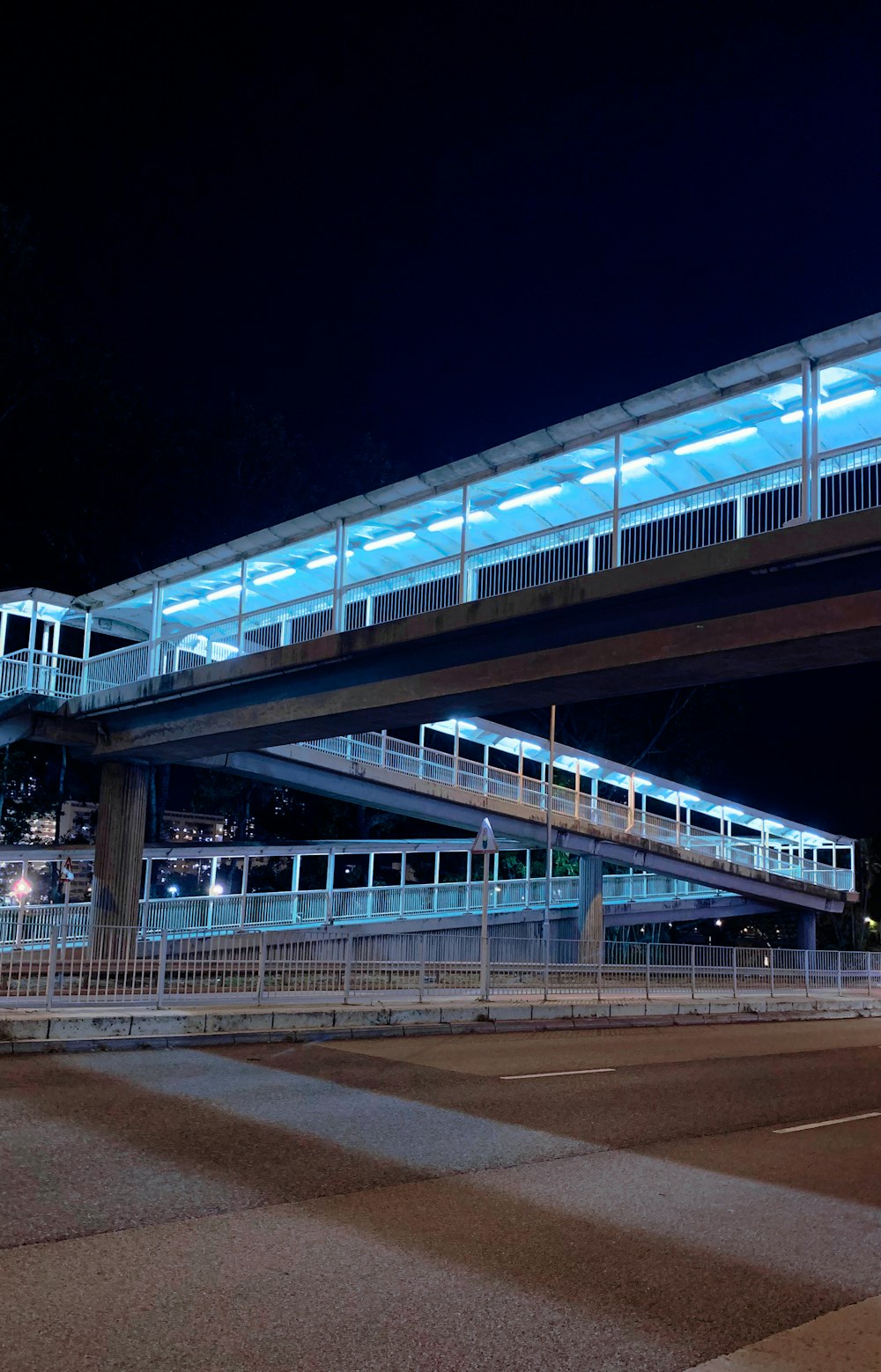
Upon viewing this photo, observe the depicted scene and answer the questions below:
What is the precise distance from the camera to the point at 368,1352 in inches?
173

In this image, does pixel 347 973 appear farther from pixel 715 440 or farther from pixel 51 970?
pixel 715 440

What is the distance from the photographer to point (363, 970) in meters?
19.4

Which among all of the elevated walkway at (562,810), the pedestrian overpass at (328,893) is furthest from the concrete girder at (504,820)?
the pedestrian overpass at (328,893)

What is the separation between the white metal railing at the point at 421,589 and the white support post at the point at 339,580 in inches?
4.2

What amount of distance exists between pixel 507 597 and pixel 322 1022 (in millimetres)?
7259

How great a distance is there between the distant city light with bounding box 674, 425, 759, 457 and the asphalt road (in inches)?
432

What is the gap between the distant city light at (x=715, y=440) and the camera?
18.6 m

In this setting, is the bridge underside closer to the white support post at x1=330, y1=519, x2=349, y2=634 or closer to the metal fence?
the white support post at x1=330, y1=519, x2=349, y2=634

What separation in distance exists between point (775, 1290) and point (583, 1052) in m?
10.3

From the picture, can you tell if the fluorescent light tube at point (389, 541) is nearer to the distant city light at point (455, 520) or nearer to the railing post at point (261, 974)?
the distant city light at point (455, 520)

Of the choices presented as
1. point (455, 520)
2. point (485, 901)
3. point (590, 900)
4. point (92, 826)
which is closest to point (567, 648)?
point (485, 901)

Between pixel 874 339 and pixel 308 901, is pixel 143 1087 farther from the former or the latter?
pixel 308 901

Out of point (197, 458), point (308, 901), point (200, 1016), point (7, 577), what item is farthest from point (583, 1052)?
point (197, 458)

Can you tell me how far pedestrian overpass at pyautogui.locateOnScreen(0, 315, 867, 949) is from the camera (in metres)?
15.7
